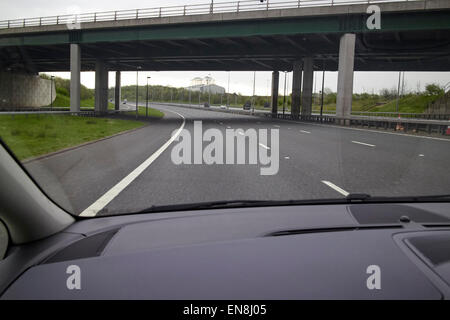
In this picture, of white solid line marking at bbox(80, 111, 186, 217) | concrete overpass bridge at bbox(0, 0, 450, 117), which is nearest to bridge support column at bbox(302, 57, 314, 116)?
concrete overpass bridge at bbox(0, 0, 450, 117)

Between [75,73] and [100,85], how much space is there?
9637mm

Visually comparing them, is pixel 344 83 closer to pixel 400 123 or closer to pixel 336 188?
pixel 400 123

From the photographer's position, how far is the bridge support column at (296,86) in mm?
52969

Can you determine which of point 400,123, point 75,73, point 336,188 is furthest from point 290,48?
point 336,188

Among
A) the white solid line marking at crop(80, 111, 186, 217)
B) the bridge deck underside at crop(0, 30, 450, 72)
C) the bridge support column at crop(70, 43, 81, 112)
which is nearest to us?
the white solid line marking at crop(80, 111, 186, 217)

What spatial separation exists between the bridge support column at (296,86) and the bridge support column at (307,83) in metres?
3.46

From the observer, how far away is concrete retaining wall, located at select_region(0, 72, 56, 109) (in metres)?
5.09

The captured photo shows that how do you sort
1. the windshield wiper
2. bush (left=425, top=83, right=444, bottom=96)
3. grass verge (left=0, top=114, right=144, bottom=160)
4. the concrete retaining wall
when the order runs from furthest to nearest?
bush (left=425, top=83, right=444, bottom=96) < the concrete retaining wall < the windshield wiper < grass verge (left=0, top=114, right=144, bottom=160)

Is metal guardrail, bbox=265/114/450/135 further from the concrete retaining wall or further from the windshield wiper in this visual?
the concrete retaining wall

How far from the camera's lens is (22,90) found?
6473 mm

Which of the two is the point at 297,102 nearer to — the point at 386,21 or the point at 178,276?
the point at 386,21

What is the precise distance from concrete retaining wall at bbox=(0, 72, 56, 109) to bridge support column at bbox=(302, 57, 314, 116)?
42.7 meters

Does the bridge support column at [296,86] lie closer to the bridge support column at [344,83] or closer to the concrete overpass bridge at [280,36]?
the concrete overpass bridge at [280,36]
